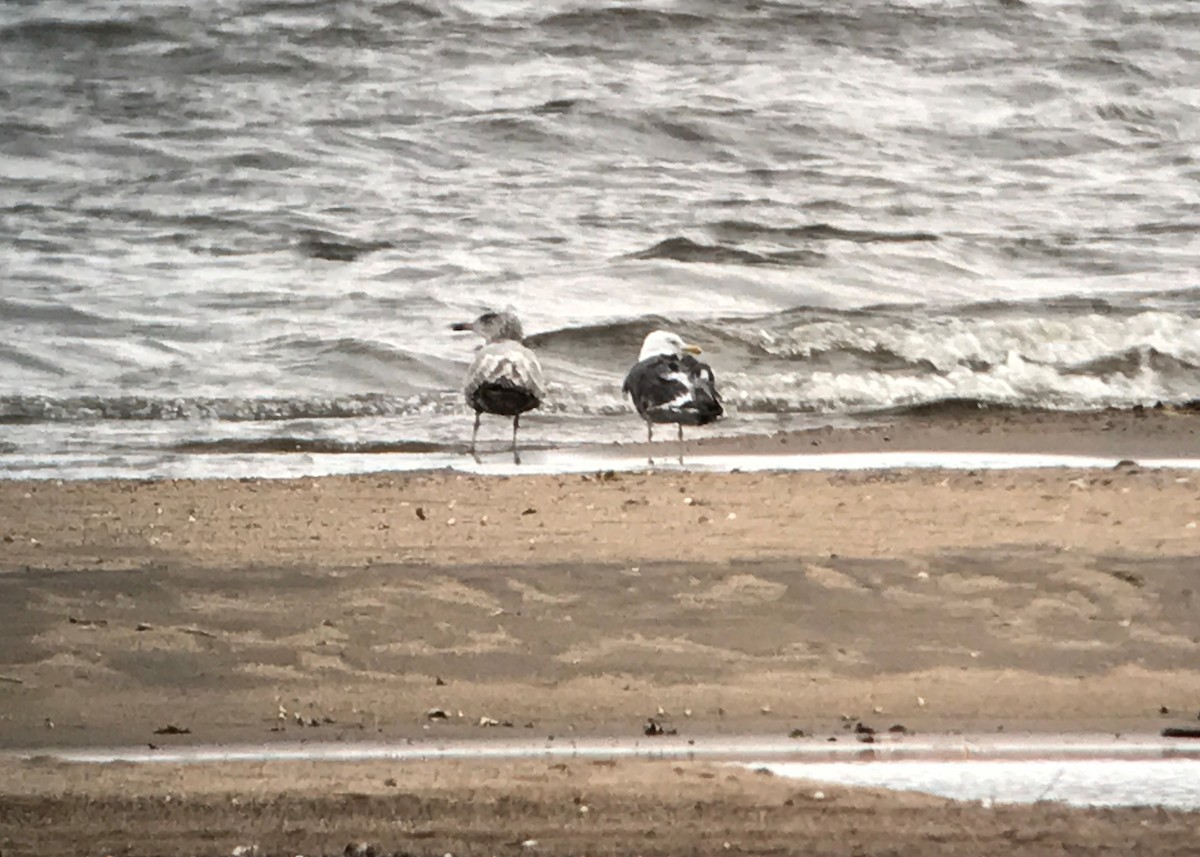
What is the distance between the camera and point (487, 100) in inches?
525

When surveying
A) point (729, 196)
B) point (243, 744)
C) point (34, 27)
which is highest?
point (34, 27)

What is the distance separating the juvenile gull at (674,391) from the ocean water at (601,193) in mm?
1536

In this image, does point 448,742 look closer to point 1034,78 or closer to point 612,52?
point 612,52

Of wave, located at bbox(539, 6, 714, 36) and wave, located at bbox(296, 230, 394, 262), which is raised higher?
wave, located at bbox(539, 6, 714, 36)

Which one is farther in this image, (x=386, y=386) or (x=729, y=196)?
(x=729, y=196)

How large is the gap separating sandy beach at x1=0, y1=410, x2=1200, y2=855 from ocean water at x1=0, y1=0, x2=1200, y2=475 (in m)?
4.05

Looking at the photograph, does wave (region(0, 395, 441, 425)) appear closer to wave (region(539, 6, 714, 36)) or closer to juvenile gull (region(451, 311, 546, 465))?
juvenile gull (region(451, 311, 546, 465))

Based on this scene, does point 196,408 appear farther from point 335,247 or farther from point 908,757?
point 908,757

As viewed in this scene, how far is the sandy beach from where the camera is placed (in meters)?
3.23

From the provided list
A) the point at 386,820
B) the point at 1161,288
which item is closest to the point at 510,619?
the point at 386,820

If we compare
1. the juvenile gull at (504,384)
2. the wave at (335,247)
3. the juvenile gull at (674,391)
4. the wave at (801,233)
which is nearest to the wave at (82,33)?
the wave at (335,247)

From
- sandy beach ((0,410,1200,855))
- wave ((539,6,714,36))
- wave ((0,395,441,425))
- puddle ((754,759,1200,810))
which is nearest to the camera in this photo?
sandy beach ((0,410,1200,855))

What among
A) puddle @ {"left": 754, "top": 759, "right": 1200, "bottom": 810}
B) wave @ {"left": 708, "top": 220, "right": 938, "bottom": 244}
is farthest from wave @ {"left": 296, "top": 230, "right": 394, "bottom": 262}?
puddle @ {"left": 754, "top": 759, "right": 1200, "bottom": 810}

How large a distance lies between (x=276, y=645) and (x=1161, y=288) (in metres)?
8.41
